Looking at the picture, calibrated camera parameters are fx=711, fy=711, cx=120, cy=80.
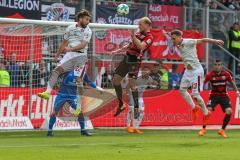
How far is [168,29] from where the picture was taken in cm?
2694

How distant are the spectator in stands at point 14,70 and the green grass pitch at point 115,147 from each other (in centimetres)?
201

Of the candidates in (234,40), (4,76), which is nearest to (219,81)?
(4,76)

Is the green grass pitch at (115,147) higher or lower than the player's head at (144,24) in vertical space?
Result: lower

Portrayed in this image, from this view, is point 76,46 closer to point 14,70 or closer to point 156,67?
point 14,70

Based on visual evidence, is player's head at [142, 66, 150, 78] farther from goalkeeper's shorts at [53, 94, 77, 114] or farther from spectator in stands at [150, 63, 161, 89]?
goalkeeper's shorts at [53, 94, 77, 114]

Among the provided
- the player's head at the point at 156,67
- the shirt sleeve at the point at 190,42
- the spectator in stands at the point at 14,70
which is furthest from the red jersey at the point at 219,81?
the spectator in stands at the point at 14,70

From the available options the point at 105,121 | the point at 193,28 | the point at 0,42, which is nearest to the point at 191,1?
the point at 193,28

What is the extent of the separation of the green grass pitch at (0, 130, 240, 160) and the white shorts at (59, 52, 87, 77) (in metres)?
1.65

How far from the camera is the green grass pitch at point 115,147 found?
12.3 meters

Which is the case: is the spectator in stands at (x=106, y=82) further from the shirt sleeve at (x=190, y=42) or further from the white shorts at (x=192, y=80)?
the shirt sleeve at (x=190, y=42)

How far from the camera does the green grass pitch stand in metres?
12.3

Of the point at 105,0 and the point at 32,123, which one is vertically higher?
the point at 105,0

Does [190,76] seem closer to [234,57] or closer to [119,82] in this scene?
[119,82]

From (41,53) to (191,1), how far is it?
428 inches
